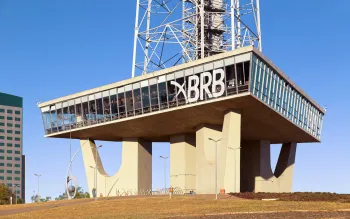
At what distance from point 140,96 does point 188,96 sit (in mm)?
9505

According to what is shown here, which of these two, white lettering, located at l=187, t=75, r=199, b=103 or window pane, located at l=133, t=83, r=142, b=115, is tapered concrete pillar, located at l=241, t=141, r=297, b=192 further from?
white lettering, located at l=187, t=75, r=199, b=103

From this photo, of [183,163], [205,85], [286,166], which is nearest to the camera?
[205,85]

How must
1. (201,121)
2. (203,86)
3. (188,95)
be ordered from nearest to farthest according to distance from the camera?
(203,86) < (188,95) < (201,121)

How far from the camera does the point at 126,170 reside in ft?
343

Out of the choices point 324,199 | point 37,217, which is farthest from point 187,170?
point 37,217

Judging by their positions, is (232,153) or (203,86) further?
(232,153)

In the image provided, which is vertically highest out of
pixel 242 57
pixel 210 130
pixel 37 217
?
pixel 242 57

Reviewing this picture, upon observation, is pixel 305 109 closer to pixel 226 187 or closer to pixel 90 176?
pixel 226 187

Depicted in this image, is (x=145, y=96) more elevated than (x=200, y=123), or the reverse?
(x=145, y=96)

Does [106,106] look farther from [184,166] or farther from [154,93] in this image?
[184,166]

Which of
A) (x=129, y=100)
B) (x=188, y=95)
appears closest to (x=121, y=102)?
(x=129, y=100)

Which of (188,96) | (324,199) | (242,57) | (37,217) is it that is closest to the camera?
(37,217)

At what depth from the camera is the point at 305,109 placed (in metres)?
101

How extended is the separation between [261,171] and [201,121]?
16.7 meters
